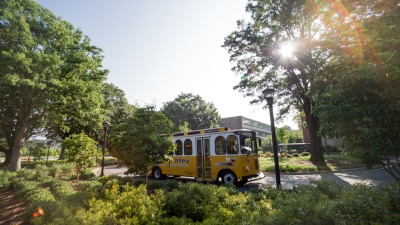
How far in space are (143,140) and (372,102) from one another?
24.4 ft

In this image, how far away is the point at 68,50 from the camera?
17781 mm

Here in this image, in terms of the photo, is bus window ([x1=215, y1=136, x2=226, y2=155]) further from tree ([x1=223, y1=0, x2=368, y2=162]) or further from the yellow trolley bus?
tree ([x1=223, y1=0, x2=368, y2=162])

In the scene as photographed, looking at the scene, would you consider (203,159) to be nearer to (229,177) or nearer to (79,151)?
(229,177)

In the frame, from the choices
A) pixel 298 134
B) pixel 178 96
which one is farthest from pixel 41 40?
pixel 298 134

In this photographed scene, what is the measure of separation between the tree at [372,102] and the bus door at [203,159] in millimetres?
7742

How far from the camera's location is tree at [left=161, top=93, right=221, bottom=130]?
161 feet

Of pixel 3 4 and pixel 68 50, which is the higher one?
pixel 3 4

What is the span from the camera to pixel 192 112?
162ft

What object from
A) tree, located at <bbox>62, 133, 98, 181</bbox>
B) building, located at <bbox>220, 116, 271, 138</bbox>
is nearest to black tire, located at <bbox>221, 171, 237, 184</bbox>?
tree, located at <bbox>62, 133, 98, 181</bbox>

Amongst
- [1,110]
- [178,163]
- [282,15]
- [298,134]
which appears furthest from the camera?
[298,134]

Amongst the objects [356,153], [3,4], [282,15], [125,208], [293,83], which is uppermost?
[282,15]

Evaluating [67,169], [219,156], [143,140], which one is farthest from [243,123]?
[143,140]

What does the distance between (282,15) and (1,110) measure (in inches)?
1131

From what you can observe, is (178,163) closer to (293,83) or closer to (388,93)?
(388,93)
